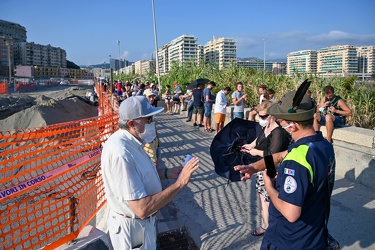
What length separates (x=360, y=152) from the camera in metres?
5.65

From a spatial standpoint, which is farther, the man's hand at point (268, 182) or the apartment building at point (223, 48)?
the apartment building at point (223, 48)

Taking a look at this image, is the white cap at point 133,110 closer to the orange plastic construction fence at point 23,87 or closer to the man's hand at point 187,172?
the man's hand at point 187,172

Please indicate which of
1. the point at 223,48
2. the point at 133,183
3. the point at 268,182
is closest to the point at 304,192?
the point at 268,182

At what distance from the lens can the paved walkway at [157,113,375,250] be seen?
389 cm

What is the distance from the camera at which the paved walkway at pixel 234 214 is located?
3.89 metres

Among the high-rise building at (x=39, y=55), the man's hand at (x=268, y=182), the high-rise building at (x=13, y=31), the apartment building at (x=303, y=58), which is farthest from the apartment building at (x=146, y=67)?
the high-rise building at (x=13, y=31)

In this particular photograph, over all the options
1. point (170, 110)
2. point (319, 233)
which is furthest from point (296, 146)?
point (170, 110)

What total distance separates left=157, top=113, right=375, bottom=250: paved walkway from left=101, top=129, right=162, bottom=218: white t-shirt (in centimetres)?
203

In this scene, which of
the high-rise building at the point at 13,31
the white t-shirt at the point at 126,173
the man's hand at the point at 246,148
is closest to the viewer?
the white t-shirt at the point at 126,173

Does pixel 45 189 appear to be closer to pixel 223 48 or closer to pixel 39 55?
pixel 223 48

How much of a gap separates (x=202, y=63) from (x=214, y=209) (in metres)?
18.5

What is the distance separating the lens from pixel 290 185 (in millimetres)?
1874

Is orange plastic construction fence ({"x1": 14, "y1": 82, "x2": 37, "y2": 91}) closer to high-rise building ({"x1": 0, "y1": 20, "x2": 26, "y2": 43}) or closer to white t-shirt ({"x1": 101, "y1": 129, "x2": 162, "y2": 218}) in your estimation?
white t-shirt ({"x1": 101, "y1": 129, "x2": 162, "y2": 218})

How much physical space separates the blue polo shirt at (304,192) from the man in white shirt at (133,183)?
0.67 metres
